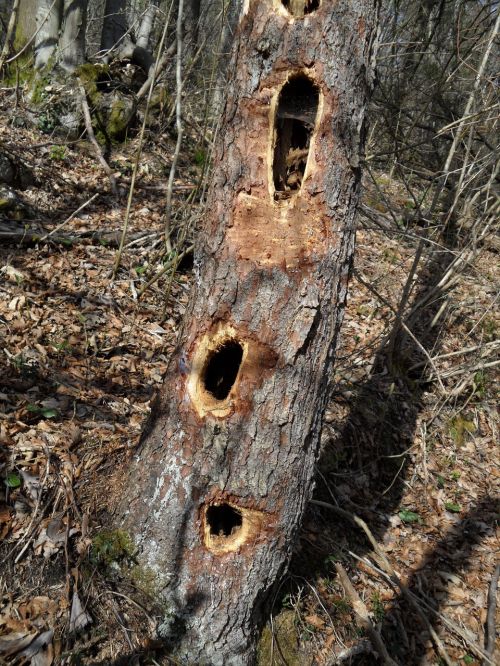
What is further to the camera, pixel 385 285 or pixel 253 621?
pixel 385 285

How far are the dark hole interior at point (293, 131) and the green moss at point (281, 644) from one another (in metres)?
2.37

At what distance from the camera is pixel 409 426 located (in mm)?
5074

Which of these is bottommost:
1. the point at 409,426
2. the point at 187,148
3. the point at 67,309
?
the point at 409,426

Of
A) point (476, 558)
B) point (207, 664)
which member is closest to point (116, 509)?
point (207, 664)

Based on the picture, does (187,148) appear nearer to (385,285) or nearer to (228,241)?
(385,285)

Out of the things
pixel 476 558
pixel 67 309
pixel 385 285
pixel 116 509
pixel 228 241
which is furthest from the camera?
pixel 385 285

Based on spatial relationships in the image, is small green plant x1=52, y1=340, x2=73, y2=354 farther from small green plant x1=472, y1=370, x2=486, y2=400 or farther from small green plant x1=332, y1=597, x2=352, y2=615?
small green plant x1=472, y1=370, x2=486, y2=400

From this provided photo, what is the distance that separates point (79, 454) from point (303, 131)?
7.44 feet

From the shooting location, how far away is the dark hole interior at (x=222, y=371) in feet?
8.37

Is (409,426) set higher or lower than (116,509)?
lower

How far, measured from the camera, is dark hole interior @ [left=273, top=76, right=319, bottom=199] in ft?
7.33

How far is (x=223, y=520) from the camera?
2.71 meters

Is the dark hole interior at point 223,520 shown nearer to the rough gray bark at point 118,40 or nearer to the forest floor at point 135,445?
the forest floor at point 135,445

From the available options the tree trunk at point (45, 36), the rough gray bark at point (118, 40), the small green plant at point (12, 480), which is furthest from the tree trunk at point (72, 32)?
the small green plant at point (12, 480)
